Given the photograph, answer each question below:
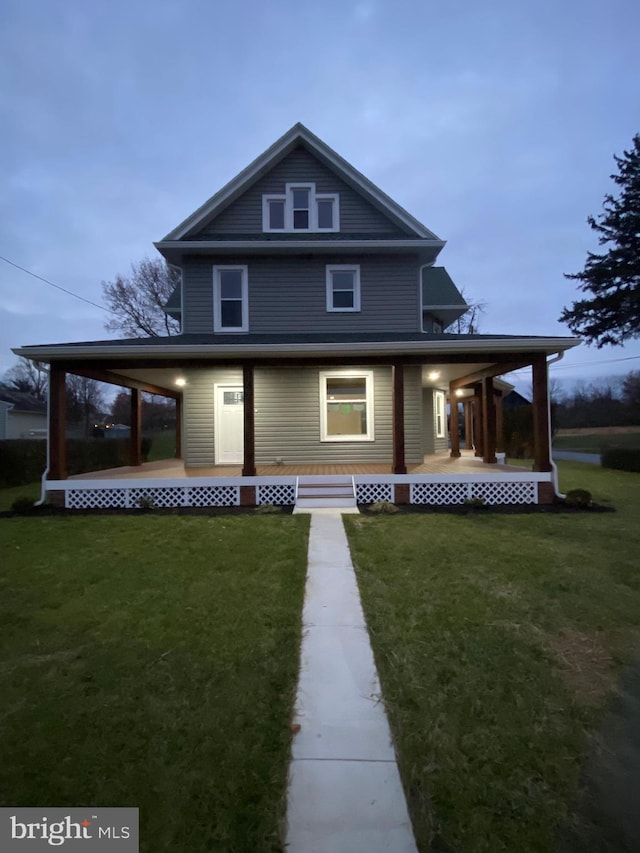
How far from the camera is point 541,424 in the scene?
30.6 feet

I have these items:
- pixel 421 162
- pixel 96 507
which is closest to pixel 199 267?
pixel 96 507

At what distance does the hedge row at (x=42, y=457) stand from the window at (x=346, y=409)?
9981mm

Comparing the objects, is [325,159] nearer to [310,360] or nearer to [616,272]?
[310,360]

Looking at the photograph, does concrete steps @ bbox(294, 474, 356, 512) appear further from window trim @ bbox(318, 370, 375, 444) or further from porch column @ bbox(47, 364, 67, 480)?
porch column @ bbox(47, 364, 67, 480)

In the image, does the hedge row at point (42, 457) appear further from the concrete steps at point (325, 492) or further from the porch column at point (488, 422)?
the porch column at point (488, 422)

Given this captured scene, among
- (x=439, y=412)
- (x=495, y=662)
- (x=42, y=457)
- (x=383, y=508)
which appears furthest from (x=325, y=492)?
(x=42, y=457)

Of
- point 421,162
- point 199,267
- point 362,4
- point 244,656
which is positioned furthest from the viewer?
point 421,162

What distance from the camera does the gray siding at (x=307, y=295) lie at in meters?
11.7

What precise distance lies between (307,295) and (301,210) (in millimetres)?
2450

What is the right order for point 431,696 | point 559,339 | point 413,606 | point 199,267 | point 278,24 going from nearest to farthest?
point 431,696 → point 413,606 → point 559,339 → point 199,267 → point 278,24

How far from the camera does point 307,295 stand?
1173cm

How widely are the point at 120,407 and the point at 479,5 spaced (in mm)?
38634

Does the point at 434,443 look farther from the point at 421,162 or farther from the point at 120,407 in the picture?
the point at 421,162

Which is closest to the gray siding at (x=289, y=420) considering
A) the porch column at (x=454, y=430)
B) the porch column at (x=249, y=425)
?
the porch column at (x=249, y=425)
